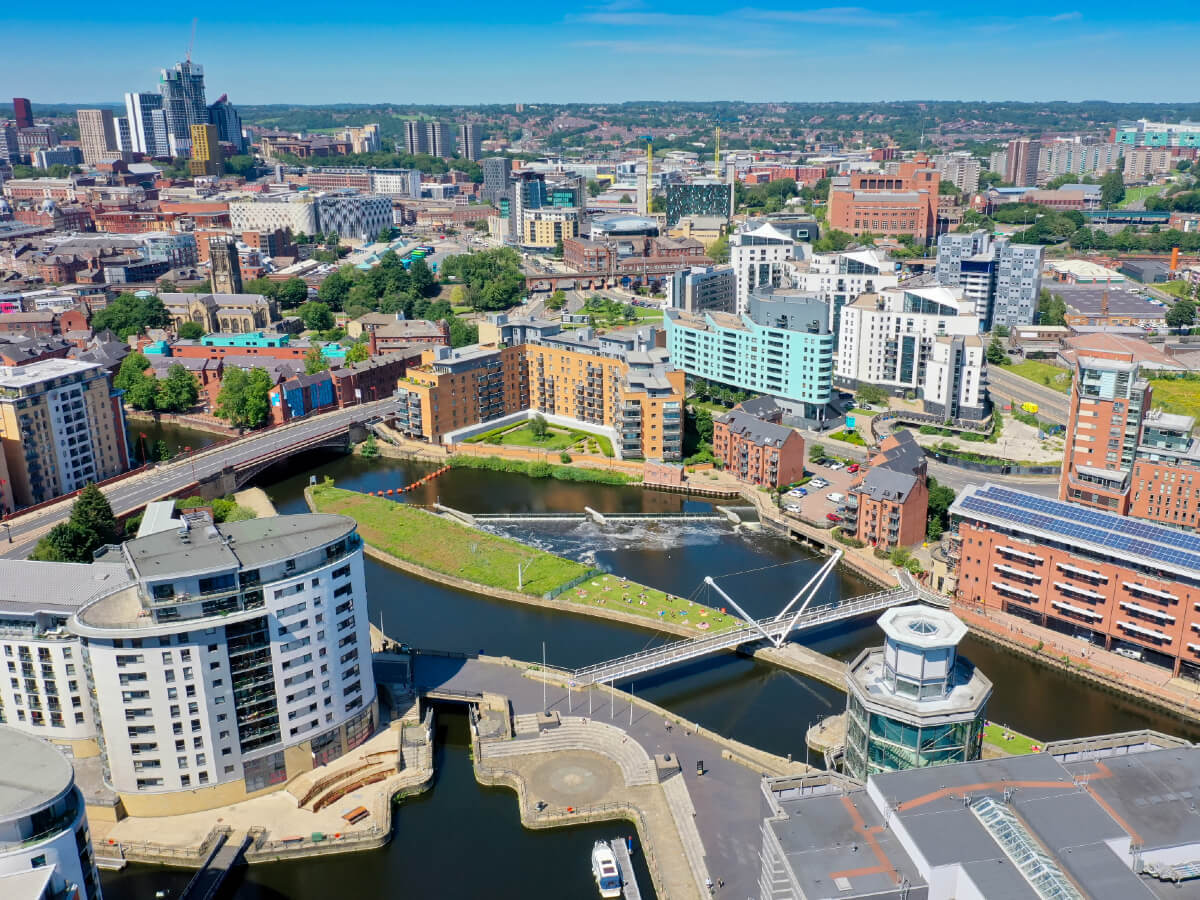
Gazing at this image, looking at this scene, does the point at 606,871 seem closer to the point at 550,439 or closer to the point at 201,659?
the point at 201,659

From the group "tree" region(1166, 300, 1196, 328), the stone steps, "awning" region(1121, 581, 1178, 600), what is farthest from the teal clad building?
the stone steps

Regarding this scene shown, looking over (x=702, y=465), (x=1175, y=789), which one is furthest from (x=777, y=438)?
(x=1175, y=789)

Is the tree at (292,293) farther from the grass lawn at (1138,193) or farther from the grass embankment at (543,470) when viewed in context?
the grass lawn at (1138,193)

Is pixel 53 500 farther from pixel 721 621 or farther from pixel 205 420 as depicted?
pixel 721 621

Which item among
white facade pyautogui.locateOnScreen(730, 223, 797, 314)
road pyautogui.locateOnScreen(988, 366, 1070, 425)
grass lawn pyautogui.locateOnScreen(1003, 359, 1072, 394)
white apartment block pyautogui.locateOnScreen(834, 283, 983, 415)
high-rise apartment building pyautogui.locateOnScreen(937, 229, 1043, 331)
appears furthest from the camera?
white facade pyautogui.locateOnScreen(730, 223, 797, 314)

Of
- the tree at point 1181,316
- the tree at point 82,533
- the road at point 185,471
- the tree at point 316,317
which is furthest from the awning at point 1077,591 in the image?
the tree at point 316,317

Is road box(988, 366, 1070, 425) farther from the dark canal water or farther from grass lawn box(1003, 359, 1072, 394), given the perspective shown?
the dark canal water
